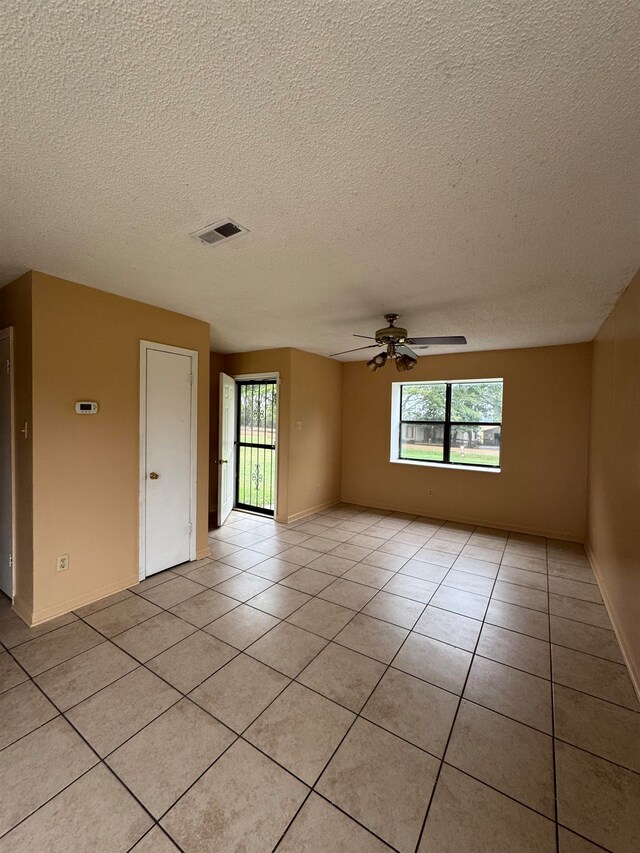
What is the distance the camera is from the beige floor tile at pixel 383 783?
4.39 ft

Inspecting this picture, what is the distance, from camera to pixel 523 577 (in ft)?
11.2

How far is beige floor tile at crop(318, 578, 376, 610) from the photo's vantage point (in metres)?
2.89

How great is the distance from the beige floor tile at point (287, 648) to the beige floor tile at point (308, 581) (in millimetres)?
578

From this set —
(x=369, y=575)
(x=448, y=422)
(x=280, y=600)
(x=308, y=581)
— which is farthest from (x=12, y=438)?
(x=448, y=422)

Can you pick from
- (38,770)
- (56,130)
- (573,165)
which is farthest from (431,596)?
(56,130)

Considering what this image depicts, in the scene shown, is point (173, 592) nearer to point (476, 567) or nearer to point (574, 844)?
point (574, 844)

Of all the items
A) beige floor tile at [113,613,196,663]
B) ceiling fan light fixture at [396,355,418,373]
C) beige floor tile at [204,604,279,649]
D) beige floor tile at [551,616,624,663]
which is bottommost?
beige floor tile at [551,616,624,663]

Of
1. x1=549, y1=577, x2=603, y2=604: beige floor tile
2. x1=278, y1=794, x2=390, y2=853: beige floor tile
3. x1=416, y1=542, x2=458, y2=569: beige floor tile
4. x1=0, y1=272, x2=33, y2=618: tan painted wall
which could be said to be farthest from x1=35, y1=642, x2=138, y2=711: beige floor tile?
x1=549, y1=577, x2=603, y2=604: beige floor tile

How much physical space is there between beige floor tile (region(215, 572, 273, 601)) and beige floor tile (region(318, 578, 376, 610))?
0.54m

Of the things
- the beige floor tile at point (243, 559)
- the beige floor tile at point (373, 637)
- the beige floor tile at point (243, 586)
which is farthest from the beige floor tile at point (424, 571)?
the beige floor tile at point (243, 559)

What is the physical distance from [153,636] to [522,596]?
2.94 metres

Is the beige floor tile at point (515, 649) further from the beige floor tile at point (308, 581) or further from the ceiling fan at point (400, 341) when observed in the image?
the ceiling fan at point (400, 341)

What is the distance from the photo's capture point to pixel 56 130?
48.3 inches

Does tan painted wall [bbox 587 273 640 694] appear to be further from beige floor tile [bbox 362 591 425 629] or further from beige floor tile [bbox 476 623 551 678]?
beige floor tile [bbox 362 591 425 629]
